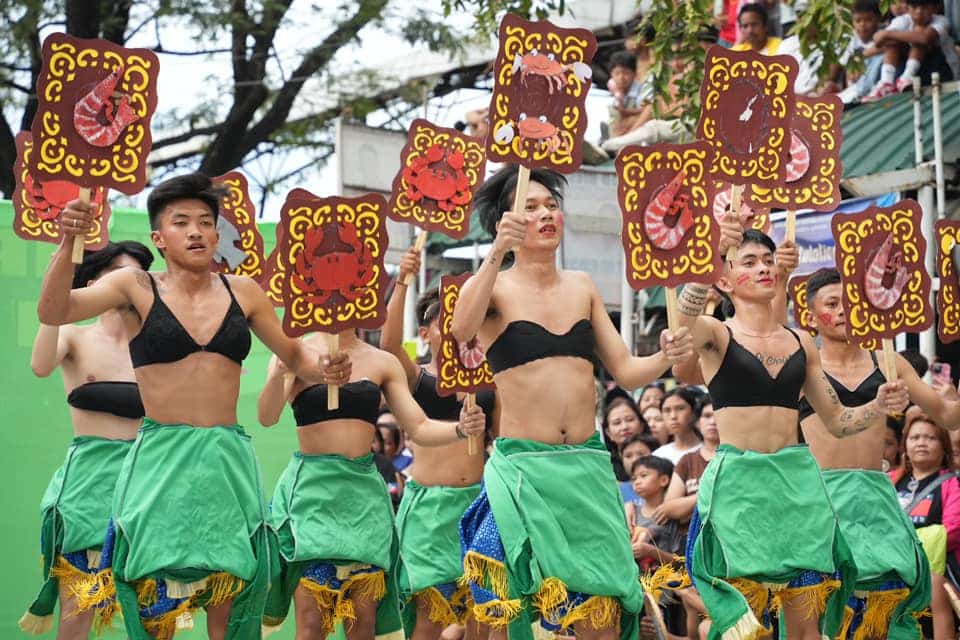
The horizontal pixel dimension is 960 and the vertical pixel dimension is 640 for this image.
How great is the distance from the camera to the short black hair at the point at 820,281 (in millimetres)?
7891

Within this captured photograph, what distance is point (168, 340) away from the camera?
5969 millimetres

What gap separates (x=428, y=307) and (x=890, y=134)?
4.29 m

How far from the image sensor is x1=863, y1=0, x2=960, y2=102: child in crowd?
12.0m

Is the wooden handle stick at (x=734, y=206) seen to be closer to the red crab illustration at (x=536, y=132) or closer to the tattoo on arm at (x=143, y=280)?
the red crab illustration at (x=536, y=132)

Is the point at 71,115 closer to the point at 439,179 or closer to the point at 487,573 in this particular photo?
the point at 487,573

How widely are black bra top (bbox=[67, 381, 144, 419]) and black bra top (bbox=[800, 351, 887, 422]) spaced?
3312mm

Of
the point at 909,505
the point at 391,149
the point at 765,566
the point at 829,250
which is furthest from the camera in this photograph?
the point at 391,149

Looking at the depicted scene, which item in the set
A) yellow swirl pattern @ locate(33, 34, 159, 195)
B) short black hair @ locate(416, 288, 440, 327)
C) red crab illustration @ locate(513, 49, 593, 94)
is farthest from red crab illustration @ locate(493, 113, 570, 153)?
short black hair @ locate(416, 288, 440, 327)

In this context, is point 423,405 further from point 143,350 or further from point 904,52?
point 904,52

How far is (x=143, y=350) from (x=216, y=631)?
1149 mm

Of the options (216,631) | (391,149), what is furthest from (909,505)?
(391,149)

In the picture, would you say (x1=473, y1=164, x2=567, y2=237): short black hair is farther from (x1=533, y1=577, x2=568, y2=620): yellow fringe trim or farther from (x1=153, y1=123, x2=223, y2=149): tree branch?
(x1=153, y1=123, x2=223, y2=149): tree branch

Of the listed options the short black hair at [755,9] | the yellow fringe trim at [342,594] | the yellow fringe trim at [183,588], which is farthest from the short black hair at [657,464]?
the short black hair at [755,9]

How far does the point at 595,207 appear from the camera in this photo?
12430 millimetres
